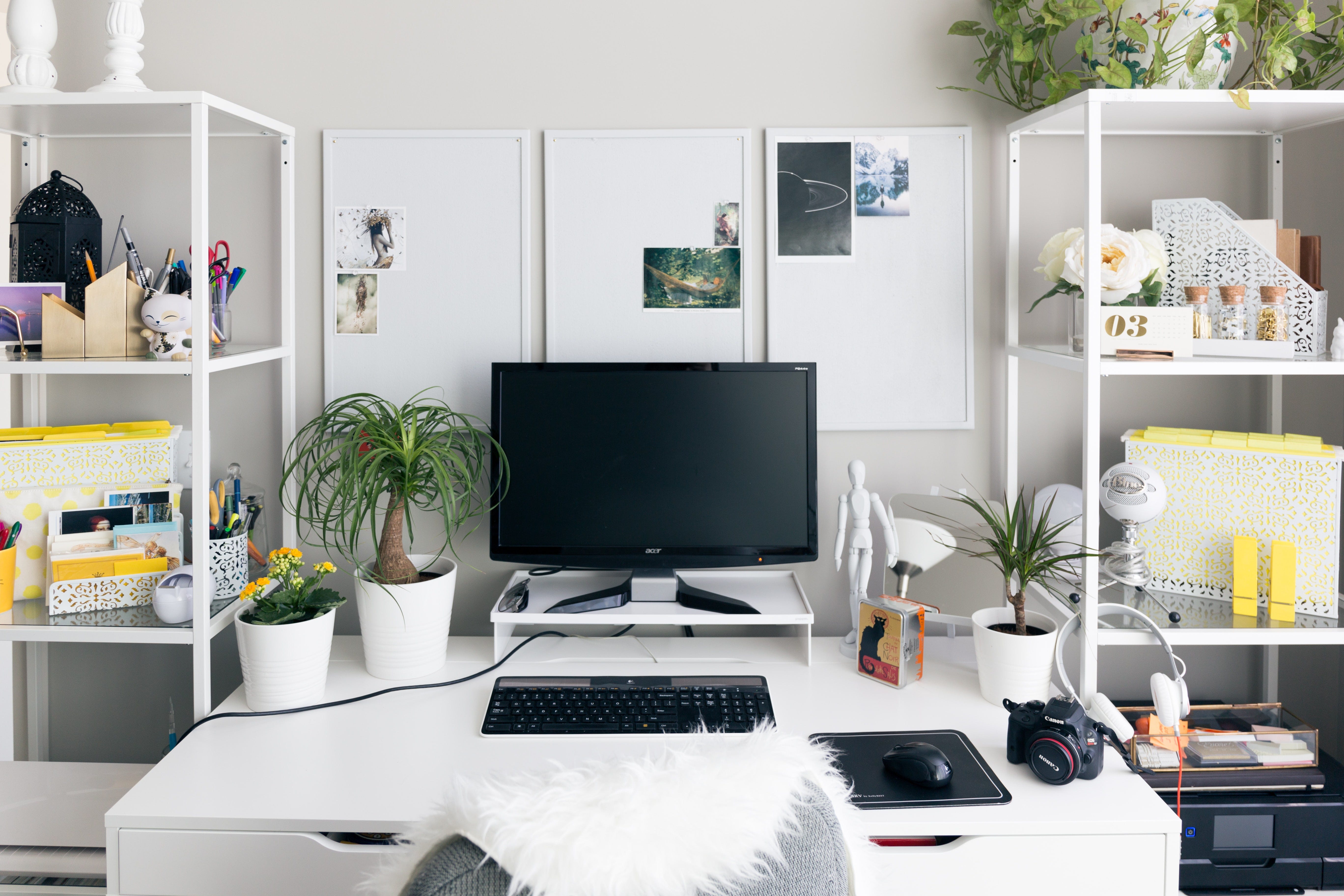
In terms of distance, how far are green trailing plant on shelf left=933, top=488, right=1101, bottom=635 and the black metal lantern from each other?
5.51 feet

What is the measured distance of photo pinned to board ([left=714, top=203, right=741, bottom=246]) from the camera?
1892 millimetres

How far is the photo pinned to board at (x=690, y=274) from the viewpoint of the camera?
1.89 meters

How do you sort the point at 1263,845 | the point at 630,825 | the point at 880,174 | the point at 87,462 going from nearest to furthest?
the point at 630,825 < the point at 1263,845 < the point at 87,462 < the point at 880,174

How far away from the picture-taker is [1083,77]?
175 cm

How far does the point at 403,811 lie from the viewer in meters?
1.22

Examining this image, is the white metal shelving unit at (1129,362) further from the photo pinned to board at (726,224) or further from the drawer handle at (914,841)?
the photo pinned to board at (726,224)

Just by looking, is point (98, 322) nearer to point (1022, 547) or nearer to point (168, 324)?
point (168, 324)

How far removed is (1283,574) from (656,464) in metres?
1.12

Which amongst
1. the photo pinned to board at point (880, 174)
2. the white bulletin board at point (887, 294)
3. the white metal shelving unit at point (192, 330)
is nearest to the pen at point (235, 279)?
the white metal shelving unit at point (192, 330)

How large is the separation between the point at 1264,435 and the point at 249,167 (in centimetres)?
202

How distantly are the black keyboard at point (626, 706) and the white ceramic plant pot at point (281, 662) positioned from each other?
31cm

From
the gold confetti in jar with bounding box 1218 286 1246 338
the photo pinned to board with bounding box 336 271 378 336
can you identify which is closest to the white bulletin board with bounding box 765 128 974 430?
the gold confetti in jar with bounding box 1218 286 1246 338

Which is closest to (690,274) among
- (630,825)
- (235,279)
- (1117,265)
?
(1117,265)

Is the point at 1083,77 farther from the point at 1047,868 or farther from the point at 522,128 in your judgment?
the point at 1047,868
